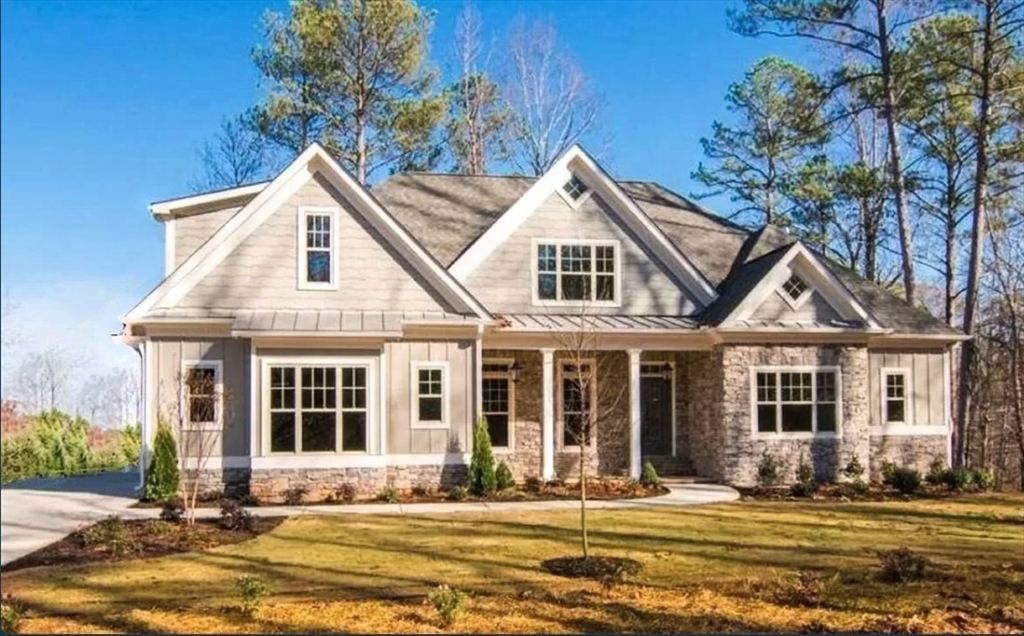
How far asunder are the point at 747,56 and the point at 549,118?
5.61m

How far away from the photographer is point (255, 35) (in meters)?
21.0

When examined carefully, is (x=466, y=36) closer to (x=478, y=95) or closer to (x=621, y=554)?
(x=478, y=95)

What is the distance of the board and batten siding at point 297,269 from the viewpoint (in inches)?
623

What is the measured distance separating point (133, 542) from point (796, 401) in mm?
12090

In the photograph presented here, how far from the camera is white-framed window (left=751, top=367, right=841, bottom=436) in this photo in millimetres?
17562

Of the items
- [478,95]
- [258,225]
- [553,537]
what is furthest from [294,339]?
[478,95]

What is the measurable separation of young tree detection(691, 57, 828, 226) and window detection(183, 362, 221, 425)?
A: 15.4 m

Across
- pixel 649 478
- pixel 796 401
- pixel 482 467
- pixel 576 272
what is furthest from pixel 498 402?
pixel 796 401

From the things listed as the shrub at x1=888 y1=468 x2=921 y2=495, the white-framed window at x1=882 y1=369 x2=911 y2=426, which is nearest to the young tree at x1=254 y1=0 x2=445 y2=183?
the white-framed window at x1=882 y1=369 x2=911 y2=426

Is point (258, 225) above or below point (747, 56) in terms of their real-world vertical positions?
below

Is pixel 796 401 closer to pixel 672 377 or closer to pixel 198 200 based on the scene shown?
pixel 672 377

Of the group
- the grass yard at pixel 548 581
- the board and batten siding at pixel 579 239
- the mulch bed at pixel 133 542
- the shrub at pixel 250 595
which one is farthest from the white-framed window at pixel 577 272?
the shrub at pixel 250 595

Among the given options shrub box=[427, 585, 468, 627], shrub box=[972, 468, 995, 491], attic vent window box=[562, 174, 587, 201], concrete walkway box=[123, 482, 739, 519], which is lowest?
shrub box=[972, 468, 995, 491]

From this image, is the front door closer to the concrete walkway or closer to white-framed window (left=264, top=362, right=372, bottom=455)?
the concrete walkway
